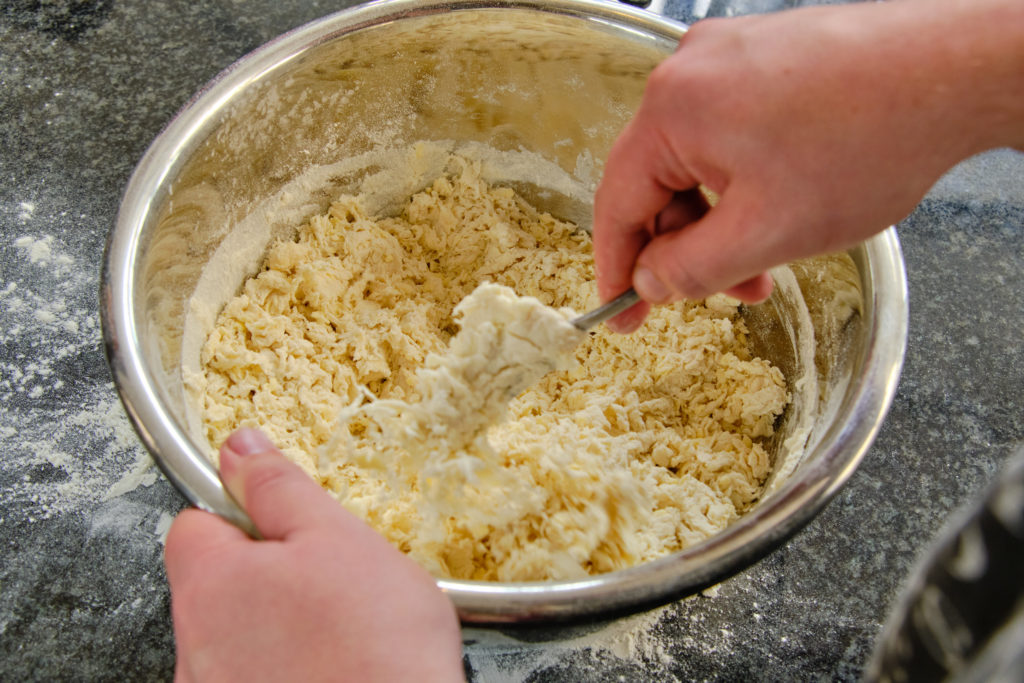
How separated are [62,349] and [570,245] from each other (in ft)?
3.51

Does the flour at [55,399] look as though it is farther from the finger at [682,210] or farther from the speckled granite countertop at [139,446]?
the finger at [682,210]

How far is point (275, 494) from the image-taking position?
70 centimetres

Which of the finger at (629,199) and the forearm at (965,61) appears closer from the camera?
the forearm at (965,61)

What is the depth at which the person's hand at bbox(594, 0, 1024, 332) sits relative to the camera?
65cm

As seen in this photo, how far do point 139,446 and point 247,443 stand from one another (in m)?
0.62

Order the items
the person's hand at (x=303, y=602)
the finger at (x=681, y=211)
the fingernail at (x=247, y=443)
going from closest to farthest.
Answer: the person's hand at (x=303, y=602) → the fingernail at (x=247, y=443) → the finger at (x=681, y=211)

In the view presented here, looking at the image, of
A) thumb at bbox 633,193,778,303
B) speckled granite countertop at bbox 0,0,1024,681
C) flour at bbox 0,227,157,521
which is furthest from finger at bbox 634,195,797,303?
flour at bbox 0,227,157,521

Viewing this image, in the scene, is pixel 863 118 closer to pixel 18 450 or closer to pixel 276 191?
pixel 276 191

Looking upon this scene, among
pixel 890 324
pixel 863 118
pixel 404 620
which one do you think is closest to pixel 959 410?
pixel 890 324

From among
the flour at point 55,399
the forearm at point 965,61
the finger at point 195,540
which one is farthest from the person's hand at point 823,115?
the flour at point 55,399

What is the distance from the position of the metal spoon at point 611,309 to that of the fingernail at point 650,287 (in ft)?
0.16

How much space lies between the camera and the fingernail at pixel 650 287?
0.85m

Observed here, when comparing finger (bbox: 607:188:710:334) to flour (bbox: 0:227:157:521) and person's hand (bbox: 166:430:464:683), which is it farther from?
flour (bbox: 0:227:157:521)

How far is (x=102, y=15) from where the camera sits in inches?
72.7
